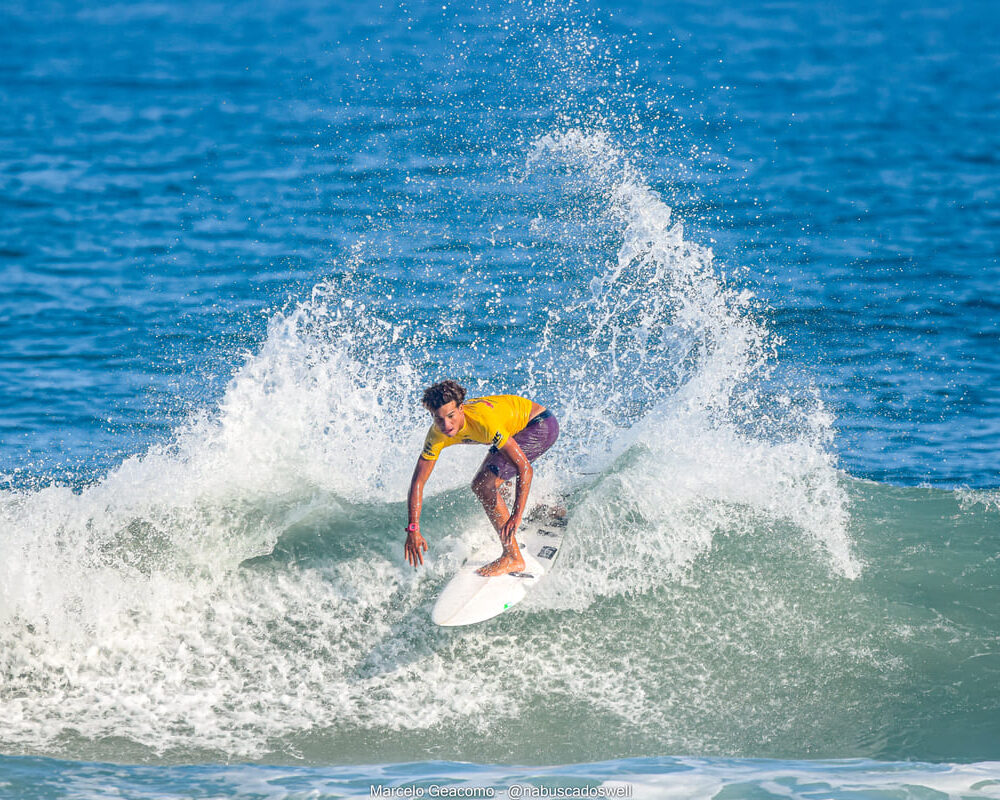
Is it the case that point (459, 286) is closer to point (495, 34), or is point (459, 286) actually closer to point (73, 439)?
point (73, 439)

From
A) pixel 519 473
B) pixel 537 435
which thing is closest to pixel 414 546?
pixel 519 473

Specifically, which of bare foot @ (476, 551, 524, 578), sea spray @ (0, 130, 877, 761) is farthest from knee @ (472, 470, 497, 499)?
sea spray @ (0, 130, 877, 761)

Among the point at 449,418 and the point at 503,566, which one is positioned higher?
the point at 449,418

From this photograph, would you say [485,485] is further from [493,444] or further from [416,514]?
[416,514]

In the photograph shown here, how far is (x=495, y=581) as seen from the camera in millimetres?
8930

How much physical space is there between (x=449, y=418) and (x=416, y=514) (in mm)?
808

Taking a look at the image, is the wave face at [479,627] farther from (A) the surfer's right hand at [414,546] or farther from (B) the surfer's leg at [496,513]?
(A) the surfer's right hand at [414,546]

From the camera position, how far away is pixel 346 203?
68.9ft

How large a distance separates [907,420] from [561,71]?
1664 cm

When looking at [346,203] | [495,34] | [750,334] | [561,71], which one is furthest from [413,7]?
[750,334]

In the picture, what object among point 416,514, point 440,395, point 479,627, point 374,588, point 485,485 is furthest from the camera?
point 374,588

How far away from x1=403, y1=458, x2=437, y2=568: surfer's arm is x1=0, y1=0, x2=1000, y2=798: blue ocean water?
3.59ft

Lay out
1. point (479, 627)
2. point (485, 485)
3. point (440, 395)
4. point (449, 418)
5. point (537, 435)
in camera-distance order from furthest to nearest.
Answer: point (537, 435)
point (479, 627)
point (485, 485)
point (449, 418)
point (440, 395)

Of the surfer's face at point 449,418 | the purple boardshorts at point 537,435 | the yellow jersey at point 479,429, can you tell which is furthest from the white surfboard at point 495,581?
the surfer's face at point 449,418
